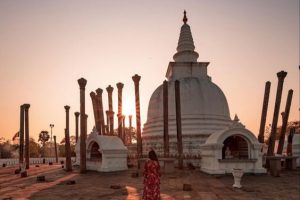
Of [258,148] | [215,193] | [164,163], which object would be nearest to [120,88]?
[164,163]

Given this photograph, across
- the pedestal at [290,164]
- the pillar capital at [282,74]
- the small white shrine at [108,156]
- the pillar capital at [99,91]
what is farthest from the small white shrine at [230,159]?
the pillar capital at [99,91]

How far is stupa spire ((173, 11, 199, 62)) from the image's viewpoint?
39406 millimetres

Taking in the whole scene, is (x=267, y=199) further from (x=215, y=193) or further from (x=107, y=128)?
(x=107, y=128)

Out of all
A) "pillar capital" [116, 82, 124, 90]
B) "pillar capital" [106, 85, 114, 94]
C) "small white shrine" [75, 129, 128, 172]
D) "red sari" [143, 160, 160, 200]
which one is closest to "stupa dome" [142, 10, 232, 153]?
"pillar capital" [116, 82, 124, 90]

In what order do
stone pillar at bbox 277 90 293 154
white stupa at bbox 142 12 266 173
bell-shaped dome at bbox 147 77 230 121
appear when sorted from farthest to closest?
bell-shaped dome at bbox 147 77 230 121
white stupa at bbox 142 12 266 173
stone pillar at bbox 277 90 293 154

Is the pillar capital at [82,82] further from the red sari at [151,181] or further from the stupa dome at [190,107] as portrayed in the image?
the red sari at [151,181]

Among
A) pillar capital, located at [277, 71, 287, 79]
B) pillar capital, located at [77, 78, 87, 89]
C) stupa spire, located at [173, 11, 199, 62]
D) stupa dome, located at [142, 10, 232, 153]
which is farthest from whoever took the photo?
stupa spire, located at [173, 11, 199, 62]

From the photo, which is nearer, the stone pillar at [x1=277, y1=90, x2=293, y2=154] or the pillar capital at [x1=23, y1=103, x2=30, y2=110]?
the stone pillar at [x1=277, y1=90, x2=293, y2=154]

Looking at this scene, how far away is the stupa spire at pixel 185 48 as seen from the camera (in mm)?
39406

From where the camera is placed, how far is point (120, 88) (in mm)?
31797

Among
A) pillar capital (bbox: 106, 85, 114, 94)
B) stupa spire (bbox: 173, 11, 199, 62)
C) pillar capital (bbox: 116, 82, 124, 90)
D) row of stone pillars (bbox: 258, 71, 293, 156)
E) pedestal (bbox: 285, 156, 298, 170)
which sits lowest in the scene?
pedestal (bbox: 285, 156, 298, 170)

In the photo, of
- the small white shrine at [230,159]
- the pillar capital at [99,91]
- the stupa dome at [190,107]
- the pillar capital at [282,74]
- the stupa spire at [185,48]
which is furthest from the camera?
the stupa spire at [185,48]

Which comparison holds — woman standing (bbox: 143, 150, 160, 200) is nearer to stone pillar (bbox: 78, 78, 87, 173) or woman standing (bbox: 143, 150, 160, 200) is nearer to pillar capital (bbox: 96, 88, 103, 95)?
stone pillar (bbox: 78, 78, 87, 173)

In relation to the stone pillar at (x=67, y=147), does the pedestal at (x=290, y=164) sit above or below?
below
